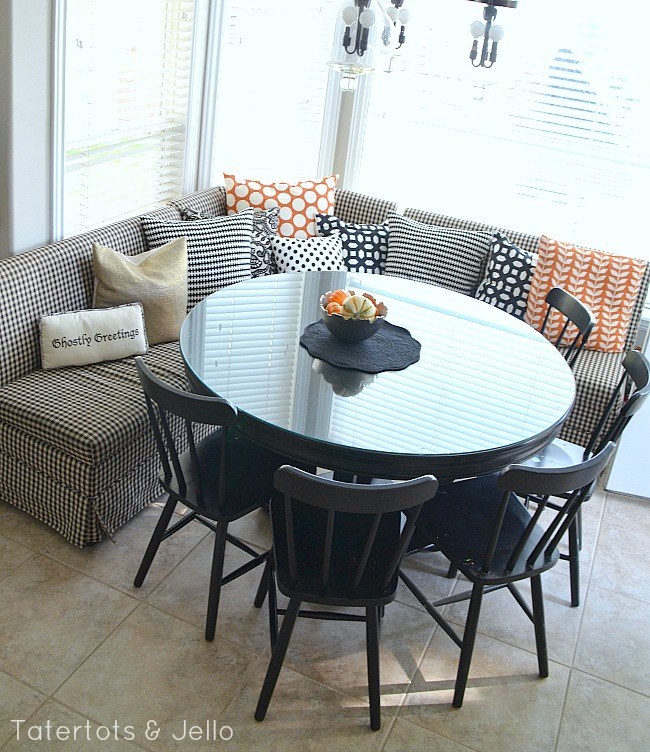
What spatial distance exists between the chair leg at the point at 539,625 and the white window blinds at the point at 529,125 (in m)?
2.30

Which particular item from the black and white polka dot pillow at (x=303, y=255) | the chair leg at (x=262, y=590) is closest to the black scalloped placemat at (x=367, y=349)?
the chair leg at (x=262, y=590)

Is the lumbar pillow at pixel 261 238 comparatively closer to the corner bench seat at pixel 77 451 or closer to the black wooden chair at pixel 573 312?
the corner bench seat at pixel 77 451

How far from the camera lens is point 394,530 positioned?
2303mm

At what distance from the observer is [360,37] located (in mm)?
2330

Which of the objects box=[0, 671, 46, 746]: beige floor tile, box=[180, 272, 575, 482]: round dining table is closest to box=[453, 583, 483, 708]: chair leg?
box=[180, 272, 575, 482]: round dining table

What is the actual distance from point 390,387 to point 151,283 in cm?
122

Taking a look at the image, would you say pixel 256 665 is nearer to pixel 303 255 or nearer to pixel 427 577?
pixel 427 577

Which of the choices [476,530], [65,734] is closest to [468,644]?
[476,530]

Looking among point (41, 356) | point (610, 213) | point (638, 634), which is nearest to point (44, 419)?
point (41, 356)

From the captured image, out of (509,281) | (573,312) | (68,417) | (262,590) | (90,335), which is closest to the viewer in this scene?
(262,590)

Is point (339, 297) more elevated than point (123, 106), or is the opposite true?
point (123, 106)

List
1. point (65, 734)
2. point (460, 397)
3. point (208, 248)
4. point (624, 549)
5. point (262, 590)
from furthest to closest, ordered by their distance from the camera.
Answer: point (208, 248)
point (624, 549)
point (262, 590)
point (460, 397)
point (65, 734)

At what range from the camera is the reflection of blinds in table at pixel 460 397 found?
220 cm

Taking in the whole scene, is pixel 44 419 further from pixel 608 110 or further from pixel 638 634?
pixel 608 110
